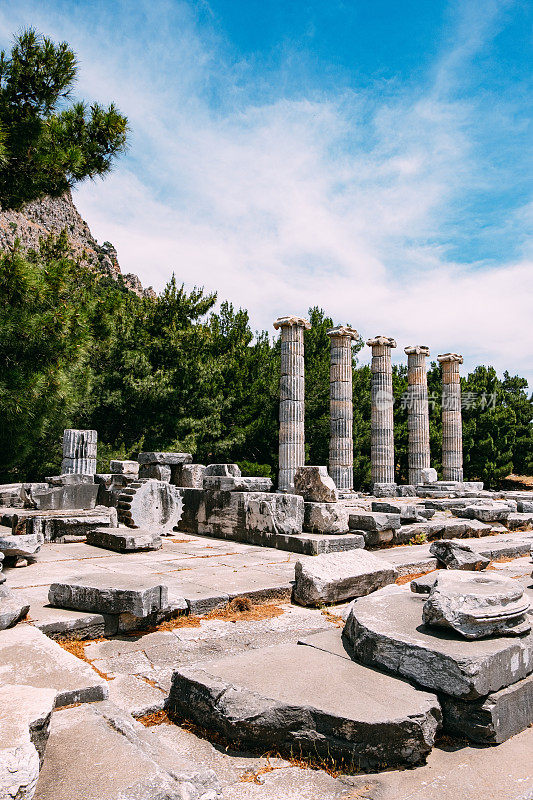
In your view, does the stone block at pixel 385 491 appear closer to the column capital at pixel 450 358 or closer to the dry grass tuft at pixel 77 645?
the column capital at pixel 450 358

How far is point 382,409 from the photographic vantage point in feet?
79.0

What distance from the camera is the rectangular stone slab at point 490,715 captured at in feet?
9.25

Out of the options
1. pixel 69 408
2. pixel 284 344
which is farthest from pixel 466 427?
pixel 69 408

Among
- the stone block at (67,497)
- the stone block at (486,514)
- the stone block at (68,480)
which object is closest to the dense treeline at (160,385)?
the stone block at (68,480)

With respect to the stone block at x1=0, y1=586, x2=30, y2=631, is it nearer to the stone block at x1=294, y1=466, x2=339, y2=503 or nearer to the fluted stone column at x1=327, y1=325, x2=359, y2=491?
the stone block at x1=294, y1=466, x2=339, y2=503

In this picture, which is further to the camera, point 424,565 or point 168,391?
point 168,391

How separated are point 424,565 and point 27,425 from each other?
9.75m

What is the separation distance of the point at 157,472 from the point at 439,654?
358 inches

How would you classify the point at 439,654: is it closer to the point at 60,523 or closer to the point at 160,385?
the point at 60,523

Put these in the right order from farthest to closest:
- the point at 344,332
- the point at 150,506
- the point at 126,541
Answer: the point at 344,332, the point at 150,506, the point at 126,541

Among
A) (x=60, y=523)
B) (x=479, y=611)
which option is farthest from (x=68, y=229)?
(x=479, y=611)

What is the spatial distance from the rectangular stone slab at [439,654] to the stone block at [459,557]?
3.03 meters

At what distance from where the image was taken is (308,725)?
2.70m

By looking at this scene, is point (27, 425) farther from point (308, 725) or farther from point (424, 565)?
point (308, 725)
